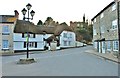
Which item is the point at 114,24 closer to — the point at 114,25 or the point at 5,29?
the point at 114,25

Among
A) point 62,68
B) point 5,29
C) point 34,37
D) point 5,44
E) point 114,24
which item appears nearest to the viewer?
point 62,68

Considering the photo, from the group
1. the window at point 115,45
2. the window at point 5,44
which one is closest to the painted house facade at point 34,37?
the window at point 5,44

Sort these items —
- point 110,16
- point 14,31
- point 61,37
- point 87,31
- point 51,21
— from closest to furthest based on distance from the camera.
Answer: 1. point 110,16
2. point 14,31
3. point 61,37
4. point 87,31
5. point 51,21

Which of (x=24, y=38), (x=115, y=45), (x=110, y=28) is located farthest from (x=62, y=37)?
(x=115, y=45)

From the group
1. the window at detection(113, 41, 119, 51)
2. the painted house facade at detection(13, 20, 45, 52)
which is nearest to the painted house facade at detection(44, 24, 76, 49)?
the painted house facade at detection(13, 20, 45, 52)

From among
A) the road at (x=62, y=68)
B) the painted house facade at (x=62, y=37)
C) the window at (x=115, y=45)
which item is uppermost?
the painted house facade at (x=62, y=37)

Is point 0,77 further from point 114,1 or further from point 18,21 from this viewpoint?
point 18,21

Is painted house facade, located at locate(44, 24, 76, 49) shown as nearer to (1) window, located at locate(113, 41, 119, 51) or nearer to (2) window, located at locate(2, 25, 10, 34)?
(2) window, located at locate(2, 25, 10, 34)

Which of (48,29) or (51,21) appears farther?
(51,21)

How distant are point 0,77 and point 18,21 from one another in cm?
4165

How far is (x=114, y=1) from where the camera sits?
30.9 metres

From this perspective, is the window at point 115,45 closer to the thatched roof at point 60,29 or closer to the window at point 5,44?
the window at point 5,44

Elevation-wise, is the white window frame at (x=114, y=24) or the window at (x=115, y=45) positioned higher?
the white window frame at (x=114, y=24)

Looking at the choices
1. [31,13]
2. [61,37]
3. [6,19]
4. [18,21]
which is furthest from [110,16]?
[61,37]
